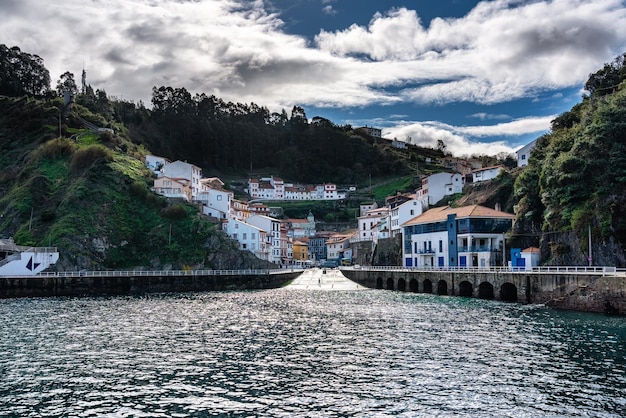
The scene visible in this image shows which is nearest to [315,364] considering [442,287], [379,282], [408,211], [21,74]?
→ [442,287]

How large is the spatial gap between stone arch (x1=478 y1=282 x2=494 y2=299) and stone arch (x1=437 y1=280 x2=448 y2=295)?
6563mm

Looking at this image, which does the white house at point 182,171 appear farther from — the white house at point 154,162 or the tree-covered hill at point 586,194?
the tree-covered hill at point 586,194

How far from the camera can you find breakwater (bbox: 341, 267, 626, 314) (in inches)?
1657

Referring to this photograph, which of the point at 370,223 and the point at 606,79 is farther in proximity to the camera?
the point at 370,223

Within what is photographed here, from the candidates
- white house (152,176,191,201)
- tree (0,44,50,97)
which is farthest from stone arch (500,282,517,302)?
tree (0,44,50,97)

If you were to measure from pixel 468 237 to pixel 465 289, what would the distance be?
10204 mm

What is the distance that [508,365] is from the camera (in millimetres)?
24484

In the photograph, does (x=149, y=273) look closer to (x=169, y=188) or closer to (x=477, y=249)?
(x=169, y=188)

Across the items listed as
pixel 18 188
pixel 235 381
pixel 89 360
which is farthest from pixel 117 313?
pixel 18 188

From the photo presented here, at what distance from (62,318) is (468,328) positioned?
31712 mm

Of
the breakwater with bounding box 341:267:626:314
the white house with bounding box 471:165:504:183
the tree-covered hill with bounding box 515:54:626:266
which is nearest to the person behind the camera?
the breakwater with bounding box 341:267:626:314

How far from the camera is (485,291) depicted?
5988cm

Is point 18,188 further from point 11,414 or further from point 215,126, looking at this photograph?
point 215,126

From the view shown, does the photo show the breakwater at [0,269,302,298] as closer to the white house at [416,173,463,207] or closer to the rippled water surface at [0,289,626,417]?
the rippled water surface at [0,289,626,417]
